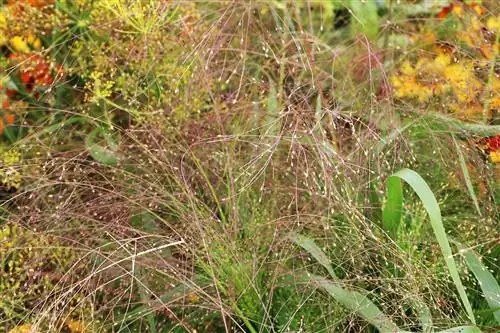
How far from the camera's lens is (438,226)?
5.21 feet

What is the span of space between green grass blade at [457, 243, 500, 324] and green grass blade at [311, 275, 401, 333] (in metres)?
0.22

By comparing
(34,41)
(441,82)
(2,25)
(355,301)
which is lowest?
(355,301)

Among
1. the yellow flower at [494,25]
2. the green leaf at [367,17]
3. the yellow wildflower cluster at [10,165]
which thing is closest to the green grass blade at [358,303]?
the yellow wildflower cluster at [10,165]

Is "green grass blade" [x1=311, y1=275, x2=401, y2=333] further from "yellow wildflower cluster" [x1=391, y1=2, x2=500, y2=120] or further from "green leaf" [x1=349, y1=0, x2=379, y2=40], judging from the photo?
"green leaf" [x1=349, y1=0, x2=379, y2=40]

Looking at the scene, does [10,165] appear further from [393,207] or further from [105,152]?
[393,207]

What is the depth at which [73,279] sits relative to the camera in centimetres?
176

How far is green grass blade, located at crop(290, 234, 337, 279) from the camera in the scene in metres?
1.72

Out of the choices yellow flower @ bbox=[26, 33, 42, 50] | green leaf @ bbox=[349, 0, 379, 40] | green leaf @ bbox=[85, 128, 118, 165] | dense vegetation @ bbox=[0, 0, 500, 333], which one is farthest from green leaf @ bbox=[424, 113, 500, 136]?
yellow flower @ bbox=[26, 33, 42, 50]

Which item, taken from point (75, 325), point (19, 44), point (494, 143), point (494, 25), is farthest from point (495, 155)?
point (19, 44)

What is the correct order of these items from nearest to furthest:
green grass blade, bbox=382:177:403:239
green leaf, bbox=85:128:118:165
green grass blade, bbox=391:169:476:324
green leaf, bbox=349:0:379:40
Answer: green grass blade, bbox=391:169:476:324, green grass blade, bbox=382:177:403:239, green leaf, bbox=85:128:118:165, green leaf, bbox=349:0:379:40

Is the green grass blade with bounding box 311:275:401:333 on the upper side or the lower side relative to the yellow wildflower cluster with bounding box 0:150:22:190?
lower

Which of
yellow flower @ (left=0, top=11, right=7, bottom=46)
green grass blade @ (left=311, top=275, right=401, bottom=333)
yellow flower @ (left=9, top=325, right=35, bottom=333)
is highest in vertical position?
yellow flower @ (left=0, top=11, right=7, bottom=46)

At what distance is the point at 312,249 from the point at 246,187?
184 millimetres

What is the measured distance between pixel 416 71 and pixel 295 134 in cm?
55
